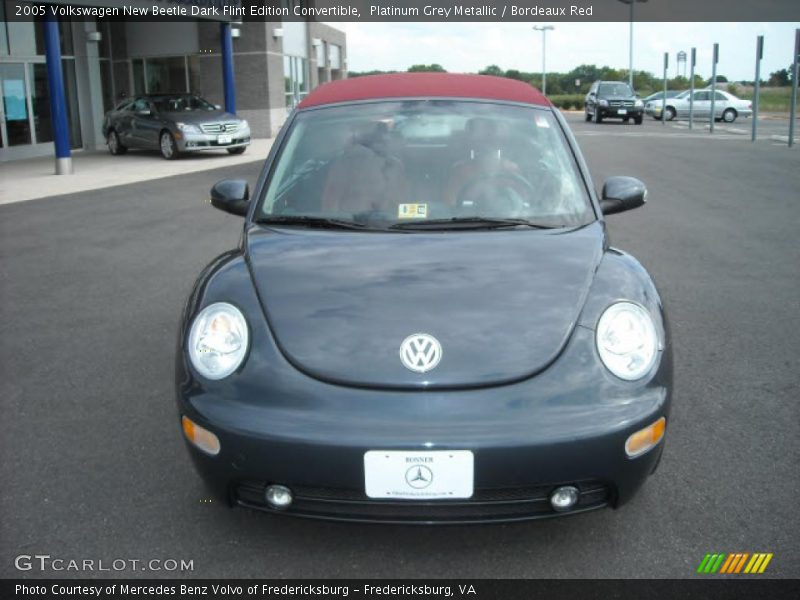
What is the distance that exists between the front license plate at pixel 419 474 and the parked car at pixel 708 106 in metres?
37.3

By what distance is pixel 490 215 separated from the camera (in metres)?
3.34

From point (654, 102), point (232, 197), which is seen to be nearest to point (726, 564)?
point (232, 197)

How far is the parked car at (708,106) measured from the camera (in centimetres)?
3616

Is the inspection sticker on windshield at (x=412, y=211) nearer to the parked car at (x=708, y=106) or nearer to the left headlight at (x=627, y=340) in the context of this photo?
the left headlight at (x=627, y=340)

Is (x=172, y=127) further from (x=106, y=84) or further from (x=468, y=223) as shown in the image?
(x=468, y=223)

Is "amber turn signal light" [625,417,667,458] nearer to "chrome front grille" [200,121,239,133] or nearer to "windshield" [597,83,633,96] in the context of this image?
"chrome front grille" [200,121,239,133]

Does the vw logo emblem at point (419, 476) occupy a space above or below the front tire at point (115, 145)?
below

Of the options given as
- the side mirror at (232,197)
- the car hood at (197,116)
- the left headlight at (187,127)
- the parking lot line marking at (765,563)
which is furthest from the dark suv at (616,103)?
the parking lot line marking at (765,563)

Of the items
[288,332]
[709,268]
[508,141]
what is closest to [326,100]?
[508,141]

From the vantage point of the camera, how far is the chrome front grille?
19.1 meters

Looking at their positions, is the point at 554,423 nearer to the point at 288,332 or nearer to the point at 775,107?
the point at 288,332

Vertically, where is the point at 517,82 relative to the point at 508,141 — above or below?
above
